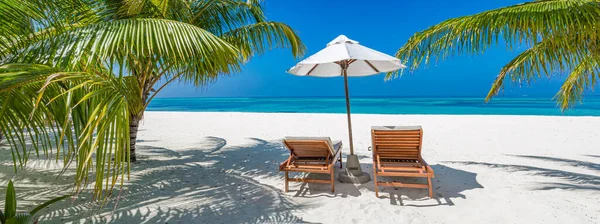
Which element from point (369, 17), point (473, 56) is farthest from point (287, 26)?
point (369, 17)

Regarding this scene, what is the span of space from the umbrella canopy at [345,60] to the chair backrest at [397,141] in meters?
0.86

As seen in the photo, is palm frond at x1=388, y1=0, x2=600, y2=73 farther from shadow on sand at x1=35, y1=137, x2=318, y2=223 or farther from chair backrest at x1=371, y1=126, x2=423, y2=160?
shadow on sand at x1=35, y1=137, x2=318, y2=223

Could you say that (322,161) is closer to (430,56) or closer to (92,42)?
(430,56)

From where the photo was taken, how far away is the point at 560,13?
2.56 m

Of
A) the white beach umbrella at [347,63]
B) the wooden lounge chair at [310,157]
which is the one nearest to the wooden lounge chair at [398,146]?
the white beach umbrella at [347,63]

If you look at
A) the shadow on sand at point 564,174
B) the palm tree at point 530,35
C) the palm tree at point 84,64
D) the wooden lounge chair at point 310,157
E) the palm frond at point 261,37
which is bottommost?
the shadow on sand at point 564,174

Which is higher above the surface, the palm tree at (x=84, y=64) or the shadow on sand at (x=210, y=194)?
the palm tree at (x=84, y=64)

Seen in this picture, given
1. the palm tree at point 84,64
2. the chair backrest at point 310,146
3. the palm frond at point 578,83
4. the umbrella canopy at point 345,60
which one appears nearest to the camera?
the palm tree at point 84,64

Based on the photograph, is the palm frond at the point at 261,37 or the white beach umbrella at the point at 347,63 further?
the palm frond at the point at 261,37

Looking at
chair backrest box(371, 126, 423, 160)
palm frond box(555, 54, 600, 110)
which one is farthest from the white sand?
palm frond box(555, 54, 600, 110)

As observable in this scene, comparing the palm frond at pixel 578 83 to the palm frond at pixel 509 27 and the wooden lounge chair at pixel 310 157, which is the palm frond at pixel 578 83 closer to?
the palm frond at pixel 509 27

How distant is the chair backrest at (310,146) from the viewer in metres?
3.46

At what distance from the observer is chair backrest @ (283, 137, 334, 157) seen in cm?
346

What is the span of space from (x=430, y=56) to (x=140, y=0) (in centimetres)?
369
